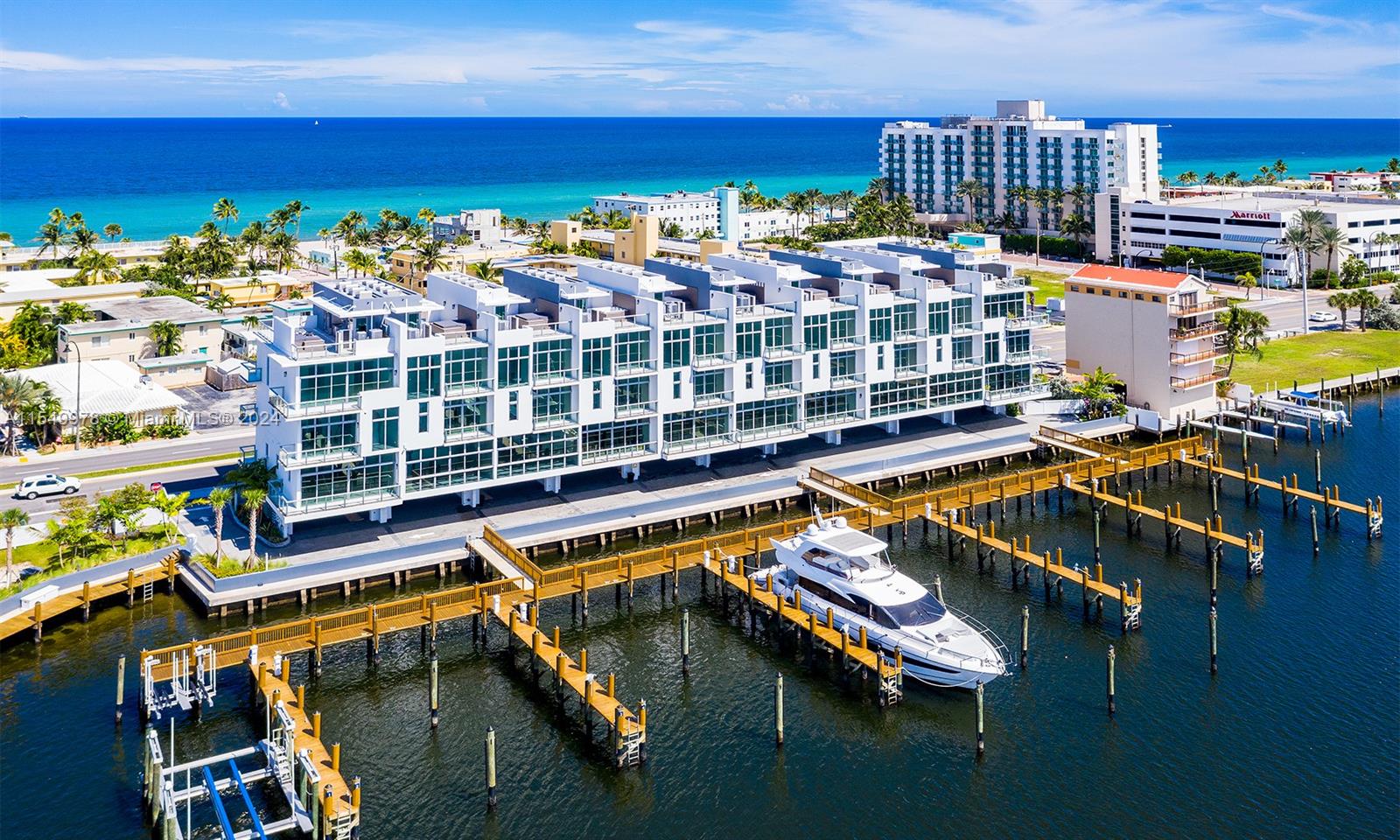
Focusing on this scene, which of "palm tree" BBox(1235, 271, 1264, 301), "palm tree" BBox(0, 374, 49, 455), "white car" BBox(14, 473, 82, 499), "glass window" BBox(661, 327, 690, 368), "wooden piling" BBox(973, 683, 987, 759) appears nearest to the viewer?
"wooden piling" BBox(973, 683, 987, 759)

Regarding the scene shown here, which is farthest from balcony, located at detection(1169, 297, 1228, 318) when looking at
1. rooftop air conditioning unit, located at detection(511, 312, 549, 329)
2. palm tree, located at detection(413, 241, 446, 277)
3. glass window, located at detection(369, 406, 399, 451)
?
palm tree, located at detection(413, 241, 446, 277)

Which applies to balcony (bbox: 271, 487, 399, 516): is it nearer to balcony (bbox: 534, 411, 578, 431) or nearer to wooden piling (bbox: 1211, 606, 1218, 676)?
balcony (bbox: 534, 411, 578, 431)

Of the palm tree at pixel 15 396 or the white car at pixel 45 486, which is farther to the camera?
the palm tree at pixel 15 396

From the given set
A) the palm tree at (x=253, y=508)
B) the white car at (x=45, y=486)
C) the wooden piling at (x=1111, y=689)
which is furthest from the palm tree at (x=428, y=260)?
the wooden piling at (x=1111, y=689)

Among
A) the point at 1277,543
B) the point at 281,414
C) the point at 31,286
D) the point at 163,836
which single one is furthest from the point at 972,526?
the point at 31,286

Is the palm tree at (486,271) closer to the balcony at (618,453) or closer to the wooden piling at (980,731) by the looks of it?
the balcony at (618,453)
